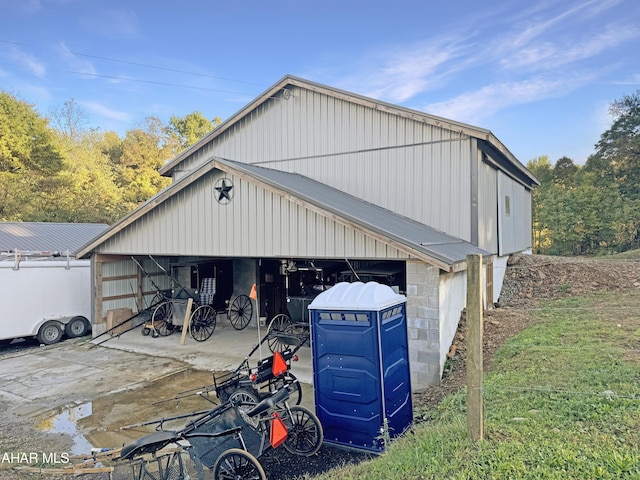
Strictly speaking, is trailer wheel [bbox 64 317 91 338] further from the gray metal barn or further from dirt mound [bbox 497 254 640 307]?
dirt mound [bbox 497 254 640 307]

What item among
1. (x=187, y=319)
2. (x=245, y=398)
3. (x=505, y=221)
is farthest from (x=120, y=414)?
(x=505, y=221)

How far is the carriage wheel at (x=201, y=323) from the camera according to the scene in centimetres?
994

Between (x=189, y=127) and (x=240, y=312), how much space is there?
31559 mm

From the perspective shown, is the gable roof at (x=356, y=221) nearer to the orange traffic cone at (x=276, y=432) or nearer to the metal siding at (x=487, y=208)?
the metal siding at (x=487, y=208)

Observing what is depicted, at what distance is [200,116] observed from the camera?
131 feet

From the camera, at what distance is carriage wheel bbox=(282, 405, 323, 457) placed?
4410 millimetres

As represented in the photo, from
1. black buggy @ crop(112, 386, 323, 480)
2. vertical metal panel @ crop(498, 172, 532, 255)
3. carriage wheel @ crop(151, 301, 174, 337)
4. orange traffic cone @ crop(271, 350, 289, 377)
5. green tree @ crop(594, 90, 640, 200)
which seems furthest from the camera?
green tree @ crop(594, 90, 640, 200)

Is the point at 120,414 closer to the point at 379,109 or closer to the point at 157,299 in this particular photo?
the point at 157,299

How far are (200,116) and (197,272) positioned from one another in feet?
104

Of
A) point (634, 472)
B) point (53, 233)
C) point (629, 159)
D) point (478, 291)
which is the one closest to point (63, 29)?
point (53, 233)

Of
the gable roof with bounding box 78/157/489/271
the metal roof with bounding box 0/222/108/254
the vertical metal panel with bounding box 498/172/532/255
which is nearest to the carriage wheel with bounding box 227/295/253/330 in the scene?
the gable roof with bounding box 78/157/489/271

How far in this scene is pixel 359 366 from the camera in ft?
14.6

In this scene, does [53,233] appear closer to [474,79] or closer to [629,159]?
[474,79]

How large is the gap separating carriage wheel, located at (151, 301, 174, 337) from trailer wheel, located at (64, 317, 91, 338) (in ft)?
6.95
